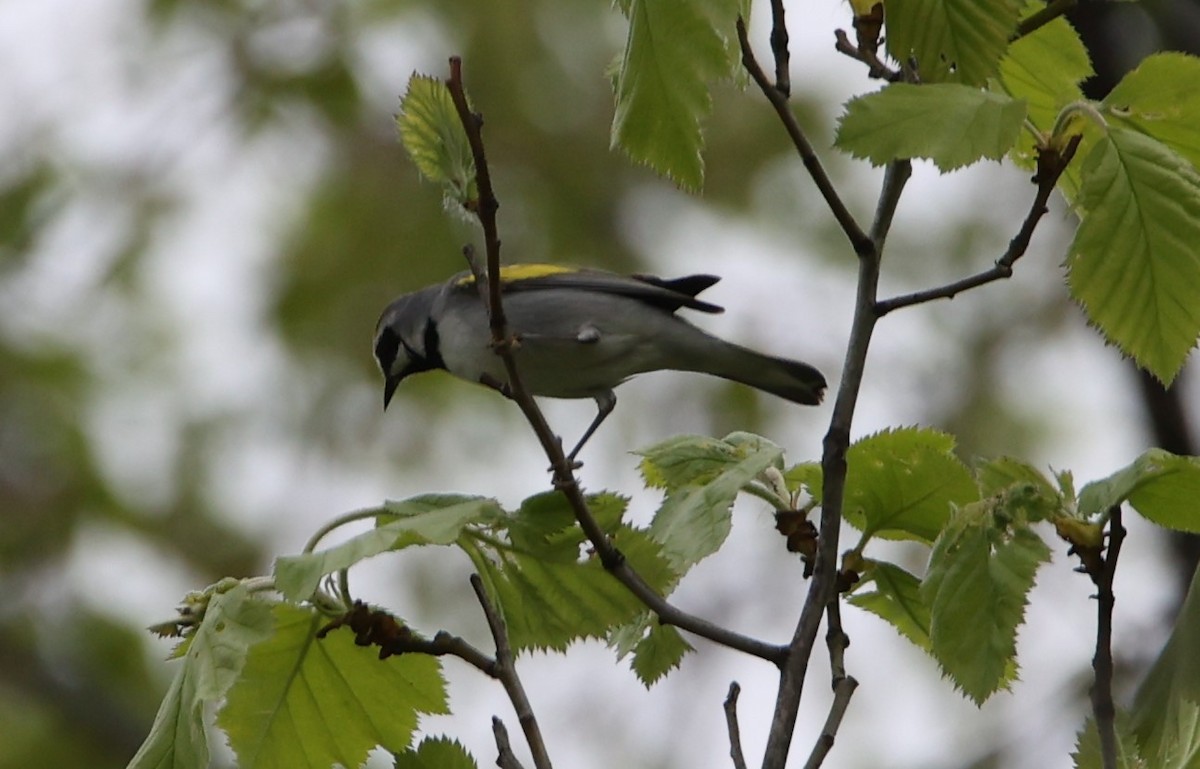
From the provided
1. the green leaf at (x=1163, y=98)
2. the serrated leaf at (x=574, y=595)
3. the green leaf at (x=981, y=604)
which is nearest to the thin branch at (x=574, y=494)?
the serrated leaf at (x=574, y=595)

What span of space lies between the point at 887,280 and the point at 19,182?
6.72 m

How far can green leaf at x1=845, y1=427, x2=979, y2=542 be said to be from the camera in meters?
2.58

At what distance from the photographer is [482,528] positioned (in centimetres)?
265

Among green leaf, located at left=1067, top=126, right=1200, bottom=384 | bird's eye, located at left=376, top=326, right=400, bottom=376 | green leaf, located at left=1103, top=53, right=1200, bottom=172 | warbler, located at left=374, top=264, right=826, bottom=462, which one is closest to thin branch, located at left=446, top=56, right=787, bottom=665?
green leaf, located at left=1067, top=126, right=1200, bottom=384

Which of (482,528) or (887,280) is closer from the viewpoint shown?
(482,528)

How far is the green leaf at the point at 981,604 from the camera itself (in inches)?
89.7

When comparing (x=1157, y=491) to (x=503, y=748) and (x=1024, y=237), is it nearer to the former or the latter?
(x=1024, y=237)

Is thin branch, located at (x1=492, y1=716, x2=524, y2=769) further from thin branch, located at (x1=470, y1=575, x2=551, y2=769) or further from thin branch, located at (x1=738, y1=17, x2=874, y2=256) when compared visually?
thin branch, located at (x1=738, y1=17, x2=874, y2=256)

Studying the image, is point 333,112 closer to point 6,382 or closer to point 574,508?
point 6,382

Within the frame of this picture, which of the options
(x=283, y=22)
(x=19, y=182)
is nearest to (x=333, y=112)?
(x=283, y=22)

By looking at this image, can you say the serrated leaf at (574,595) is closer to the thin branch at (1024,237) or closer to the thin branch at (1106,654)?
the thin branch at (1024,237)

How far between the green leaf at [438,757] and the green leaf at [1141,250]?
1.36m

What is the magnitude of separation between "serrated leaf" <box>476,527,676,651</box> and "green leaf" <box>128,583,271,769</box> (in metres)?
0.48

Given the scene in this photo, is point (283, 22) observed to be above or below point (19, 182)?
above
